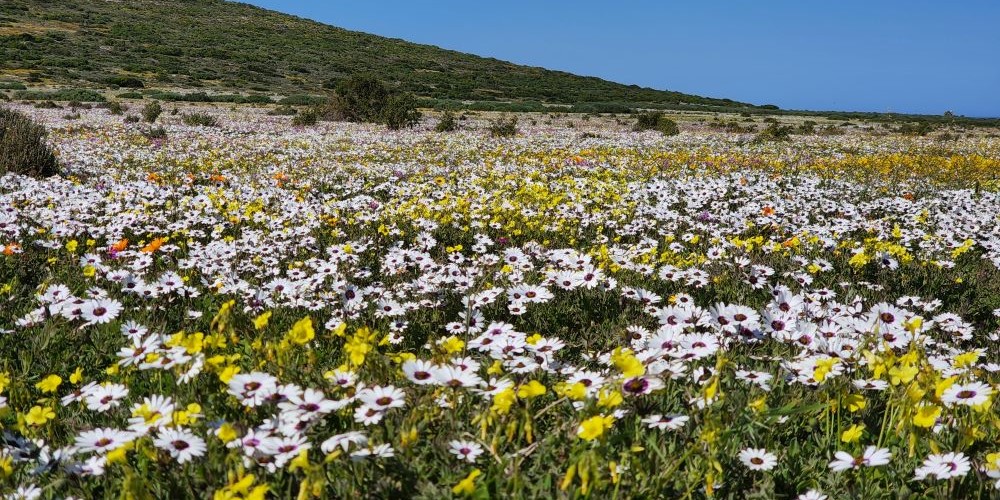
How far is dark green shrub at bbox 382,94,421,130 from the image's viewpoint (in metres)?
27.7

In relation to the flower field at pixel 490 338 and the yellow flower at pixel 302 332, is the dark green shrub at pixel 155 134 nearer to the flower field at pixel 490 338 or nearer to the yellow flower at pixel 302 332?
the flower field at pixel 490 338

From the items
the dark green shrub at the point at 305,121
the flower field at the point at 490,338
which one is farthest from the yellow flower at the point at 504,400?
the dark green shrub at the point at 305,121

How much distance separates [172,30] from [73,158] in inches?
3929

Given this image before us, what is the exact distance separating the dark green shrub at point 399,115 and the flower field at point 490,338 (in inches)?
597

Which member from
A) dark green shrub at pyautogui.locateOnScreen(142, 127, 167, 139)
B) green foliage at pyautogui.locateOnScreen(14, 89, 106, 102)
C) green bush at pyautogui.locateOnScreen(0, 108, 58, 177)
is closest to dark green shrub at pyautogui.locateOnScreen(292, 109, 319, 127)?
dark green shrub at pyautogui.locateOnScreen(142, 127, 167, 139)

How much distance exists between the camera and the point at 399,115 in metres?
28.0

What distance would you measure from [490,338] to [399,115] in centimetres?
2610

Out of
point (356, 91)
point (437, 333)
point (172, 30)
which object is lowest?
point (437, 333)

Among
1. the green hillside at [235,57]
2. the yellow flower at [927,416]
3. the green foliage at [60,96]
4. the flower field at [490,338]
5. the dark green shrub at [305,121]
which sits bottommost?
the flower field at [490,338]

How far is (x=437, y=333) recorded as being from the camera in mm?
4621

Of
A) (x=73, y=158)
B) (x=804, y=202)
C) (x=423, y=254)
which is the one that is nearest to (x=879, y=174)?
(x=804, y=202)

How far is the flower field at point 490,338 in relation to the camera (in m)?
2.13

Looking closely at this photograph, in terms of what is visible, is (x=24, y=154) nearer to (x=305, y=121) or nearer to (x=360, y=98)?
(x=305, y=121)

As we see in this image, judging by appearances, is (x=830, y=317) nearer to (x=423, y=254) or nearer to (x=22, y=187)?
(x=423, y=254)
